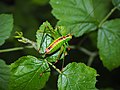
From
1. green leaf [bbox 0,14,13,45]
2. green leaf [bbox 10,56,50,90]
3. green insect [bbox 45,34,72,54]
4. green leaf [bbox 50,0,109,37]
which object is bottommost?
green leaf [bbox 10,56,50,90]

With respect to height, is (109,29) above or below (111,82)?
above

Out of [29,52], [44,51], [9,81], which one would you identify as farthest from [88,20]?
[29,52]

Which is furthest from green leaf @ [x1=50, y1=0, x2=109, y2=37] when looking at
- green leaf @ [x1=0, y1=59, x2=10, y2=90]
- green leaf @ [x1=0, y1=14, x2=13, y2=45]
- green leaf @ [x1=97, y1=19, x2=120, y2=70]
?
green leaf @ [x1=0, y1=59, x2=10, y2=90]

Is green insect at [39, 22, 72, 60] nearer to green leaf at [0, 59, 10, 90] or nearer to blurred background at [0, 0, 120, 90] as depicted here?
green leaf at [0, 59, 10, 90]

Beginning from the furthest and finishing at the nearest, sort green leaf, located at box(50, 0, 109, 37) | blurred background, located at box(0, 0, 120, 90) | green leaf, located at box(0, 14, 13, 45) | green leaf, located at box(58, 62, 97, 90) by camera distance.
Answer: blurred background, located at box(0, 0, 120, 90) < green leaf, located at box(50, 0, 109, 37) < green leaf, located at box(0, 14, 13, 45) < green leaf, located at box(58, 62, 97, 90)

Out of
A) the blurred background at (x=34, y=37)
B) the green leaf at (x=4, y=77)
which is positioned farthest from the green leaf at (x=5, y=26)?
the blurred background at (x=34, y=37)

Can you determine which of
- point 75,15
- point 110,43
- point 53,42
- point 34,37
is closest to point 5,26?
point 53,42

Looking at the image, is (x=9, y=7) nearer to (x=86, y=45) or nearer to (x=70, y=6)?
(x=86, y=45)
